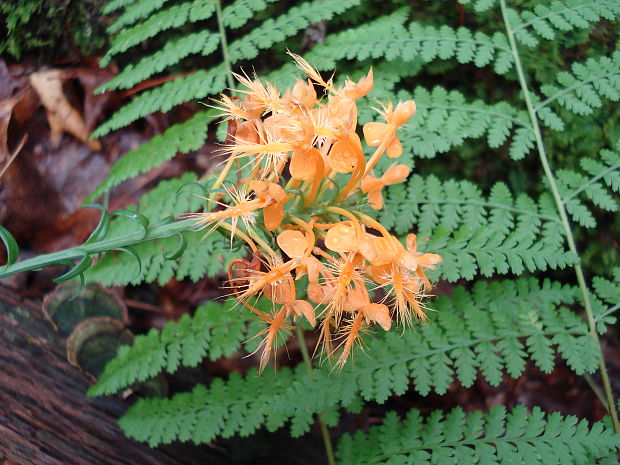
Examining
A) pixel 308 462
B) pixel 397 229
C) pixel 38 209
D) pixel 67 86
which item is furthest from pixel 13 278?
pixel 397 229

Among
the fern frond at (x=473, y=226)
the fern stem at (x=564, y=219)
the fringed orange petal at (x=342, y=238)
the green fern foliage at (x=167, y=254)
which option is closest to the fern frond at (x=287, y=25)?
the green fern foliage at (x=167, y=254)

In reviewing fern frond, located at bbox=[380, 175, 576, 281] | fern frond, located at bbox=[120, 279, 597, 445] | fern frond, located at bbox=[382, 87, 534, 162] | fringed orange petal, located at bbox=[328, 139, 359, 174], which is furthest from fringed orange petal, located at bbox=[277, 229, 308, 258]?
fern frond, located at bbox=[382, 87, 534, 162]

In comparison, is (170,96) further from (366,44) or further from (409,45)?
(409,45)

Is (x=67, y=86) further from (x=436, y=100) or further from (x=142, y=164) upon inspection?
(x=436, y=100)

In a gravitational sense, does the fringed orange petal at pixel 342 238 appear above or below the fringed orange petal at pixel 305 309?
above

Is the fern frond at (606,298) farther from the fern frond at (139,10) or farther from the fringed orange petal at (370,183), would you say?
the fern frond at (139,10)

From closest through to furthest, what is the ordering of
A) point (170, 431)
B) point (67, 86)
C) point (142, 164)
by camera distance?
point (170, 431) → point (142, 164) → point (67, 86)
